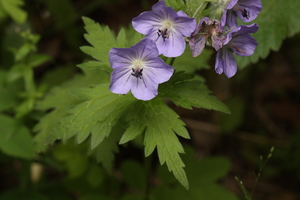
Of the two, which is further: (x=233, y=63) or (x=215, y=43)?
(x=233, y=63)

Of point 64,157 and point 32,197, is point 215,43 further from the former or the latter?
point 32,197

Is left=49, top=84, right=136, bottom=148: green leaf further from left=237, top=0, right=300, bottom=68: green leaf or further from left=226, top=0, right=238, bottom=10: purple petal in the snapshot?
left=237, top=0, right=300, bottom=68: green leaf

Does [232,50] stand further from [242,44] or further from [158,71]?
[158,71]

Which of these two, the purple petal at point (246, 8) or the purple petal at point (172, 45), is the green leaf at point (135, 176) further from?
the purple petal at point (246, 8)

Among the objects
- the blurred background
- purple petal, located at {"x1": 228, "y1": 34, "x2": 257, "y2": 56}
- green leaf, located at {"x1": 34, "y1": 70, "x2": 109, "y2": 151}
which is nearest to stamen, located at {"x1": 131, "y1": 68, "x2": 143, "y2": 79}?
purple petal, located at {"x1": 228, "y1": 34, "x2": 257, "y2": 56}

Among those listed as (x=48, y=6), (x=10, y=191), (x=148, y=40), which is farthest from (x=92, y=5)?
(x=148, y=40)

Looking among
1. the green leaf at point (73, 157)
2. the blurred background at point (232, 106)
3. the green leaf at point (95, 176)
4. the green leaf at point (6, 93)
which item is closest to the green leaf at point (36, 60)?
the green leaf at point (6, 93)
